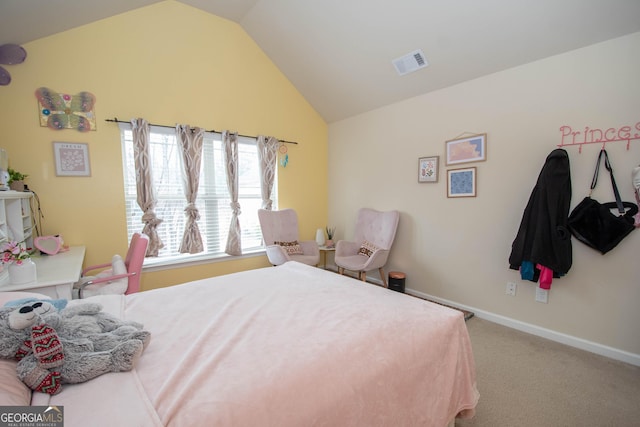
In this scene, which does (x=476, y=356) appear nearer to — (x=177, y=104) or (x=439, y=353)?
(x=439, y=353)

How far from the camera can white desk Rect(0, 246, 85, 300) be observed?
156 centimetres

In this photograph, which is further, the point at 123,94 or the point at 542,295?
the point at 123,94

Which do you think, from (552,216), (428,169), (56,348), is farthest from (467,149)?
(56,348)

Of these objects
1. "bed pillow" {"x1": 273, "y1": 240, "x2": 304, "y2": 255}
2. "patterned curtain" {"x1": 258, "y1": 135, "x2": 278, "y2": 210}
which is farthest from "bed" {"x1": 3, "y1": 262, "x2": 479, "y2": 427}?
"patterned curtain" {"x1": 258, "y1": 135, "x2": 278, "y2": 210}

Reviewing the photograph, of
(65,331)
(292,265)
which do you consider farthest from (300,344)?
(292,265)

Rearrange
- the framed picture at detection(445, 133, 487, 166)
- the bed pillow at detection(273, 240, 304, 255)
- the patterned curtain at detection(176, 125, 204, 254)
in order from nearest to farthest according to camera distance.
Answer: the framed picture at detection(445, 133, 487, 166), the patterned curtain at detection(176, 125, 204, 254), the bed pillow at detection(273, 240, 304, 255)

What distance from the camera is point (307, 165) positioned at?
418 centimetres

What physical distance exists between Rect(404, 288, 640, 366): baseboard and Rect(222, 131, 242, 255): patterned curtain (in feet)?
8.63

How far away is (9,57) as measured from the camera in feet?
7.26

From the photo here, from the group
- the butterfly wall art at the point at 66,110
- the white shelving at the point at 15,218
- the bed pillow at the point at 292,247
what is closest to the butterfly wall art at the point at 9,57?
the butterfly wall art at the point at 66,110

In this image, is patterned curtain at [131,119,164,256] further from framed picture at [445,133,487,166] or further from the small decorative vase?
framed picture at [445,133,487,166]

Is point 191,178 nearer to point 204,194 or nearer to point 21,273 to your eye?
point 204,194

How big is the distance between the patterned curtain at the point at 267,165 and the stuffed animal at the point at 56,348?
277cm

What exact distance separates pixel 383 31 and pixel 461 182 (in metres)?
1.71
